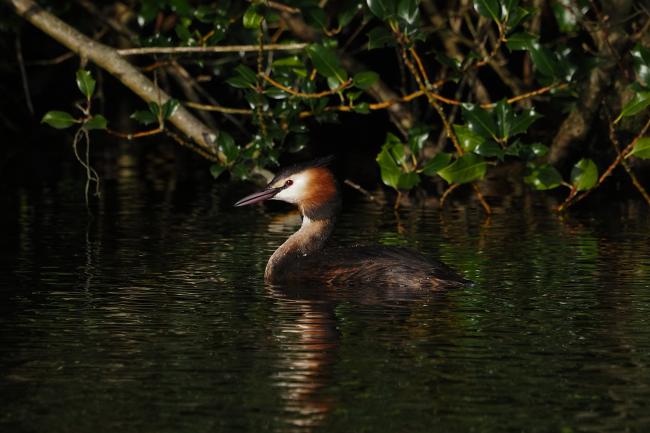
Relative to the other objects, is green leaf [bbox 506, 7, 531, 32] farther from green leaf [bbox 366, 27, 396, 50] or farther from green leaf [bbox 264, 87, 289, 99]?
green leaf [bbox 264, 87, 289, 99]

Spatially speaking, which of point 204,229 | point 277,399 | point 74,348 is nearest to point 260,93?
point 204,229

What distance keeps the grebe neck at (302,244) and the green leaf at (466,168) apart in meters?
2.04

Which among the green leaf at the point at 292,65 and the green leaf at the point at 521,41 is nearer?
the green leaf at the point at 521,41

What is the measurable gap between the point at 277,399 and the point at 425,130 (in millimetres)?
6568

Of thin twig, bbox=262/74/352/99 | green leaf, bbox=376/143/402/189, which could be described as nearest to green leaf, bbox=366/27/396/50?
thin twig, bbox=262/74/352/99

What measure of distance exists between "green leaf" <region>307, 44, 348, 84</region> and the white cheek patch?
65.1 inches

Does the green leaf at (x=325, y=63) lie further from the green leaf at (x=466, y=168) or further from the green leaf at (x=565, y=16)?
the green leaf at (x=565, y=16)

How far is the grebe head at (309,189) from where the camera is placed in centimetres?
1110

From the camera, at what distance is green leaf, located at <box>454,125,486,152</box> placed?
1264cm

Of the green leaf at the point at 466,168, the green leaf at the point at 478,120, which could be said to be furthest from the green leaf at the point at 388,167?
the green leaf at the point at 478,120

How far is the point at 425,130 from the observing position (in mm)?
13312

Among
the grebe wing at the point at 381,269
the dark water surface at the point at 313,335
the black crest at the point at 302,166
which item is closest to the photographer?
the dark water surface at the point at 313,335

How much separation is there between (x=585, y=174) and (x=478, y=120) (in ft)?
4.28

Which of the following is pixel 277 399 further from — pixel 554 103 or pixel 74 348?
pixel 554 103
